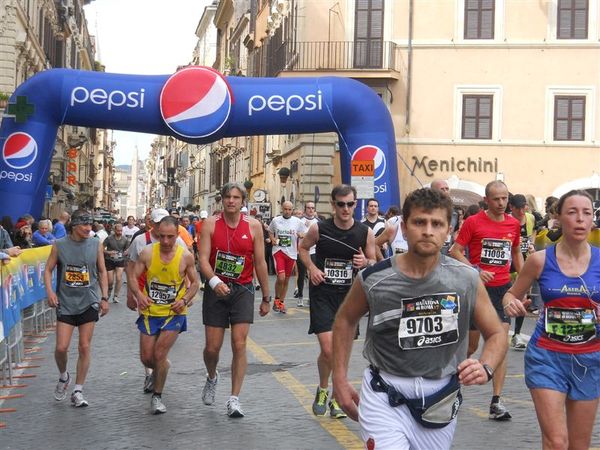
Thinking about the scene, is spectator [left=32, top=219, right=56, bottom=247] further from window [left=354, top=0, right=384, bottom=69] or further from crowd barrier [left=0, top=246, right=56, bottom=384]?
window [left=354, top=0, right=384, bottom=69]

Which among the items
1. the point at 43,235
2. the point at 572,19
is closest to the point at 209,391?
the point at 43,235

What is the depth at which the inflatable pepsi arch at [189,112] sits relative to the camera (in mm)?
22234

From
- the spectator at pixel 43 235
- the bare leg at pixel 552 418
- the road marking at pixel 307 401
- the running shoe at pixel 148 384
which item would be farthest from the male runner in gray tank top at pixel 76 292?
the spectator at pixel 43 235

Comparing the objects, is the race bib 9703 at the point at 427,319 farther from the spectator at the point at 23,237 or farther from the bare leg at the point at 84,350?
the spectator at the point at 23,237

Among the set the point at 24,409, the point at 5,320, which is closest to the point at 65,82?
the point at 5,320

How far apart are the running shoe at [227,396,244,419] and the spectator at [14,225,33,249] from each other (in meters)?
9.64

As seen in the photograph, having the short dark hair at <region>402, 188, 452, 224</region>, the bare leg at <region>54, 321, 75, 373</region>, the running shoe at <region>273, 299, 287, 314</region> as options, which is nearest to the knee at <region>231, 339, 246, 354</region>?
the bare leg at <region>54, 321, 75, 373</region>

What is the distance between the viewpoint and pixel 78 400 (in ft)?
31.5

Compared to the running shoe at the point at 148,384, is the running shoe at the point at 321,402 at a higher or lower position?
higher

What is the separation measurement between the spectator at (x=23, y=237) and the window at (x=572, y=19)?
2176 cm

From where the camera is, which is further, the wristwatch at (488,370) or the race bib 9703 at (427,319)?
the race bib 9703 at (427,319)

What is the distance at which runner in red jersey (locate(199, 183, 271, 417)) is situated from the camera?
30.4ft

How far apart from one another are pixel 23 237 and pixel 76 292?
836 centimetres

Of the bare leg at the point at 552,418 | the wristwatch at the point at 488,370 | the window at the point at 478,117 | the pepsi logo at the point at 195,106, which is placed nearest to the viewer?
the wristwatch at the point at 488,370
